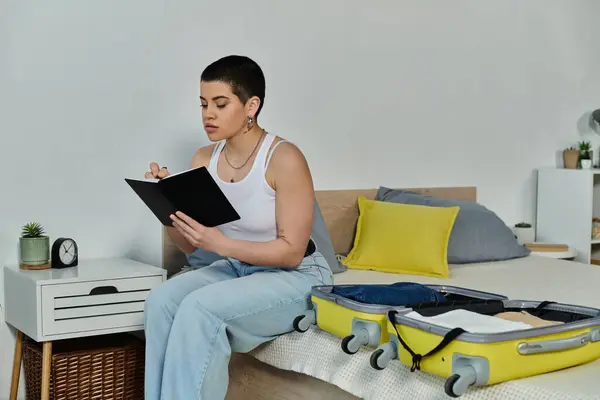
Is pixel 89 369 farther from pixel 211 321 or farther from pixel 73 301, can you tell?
pixel 211 321

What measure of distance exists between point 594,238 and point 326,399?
2.33 m

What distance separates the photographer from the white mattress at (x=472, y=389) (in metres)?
1.59

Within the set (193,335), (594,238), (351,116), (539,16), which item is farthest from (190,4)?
(594,238)

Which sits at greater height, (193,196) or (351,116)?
(351,116)

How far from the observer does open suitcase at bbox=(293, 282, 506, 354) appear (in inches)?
74.4

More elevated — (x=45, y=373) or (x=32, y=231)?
(x=32, y=231)

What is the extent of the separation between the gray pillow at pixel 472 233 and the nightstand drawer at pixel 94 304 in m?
1.21

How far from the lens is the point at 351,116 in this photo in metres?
3.39

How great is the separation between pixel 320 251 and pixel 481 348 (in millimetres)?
1316

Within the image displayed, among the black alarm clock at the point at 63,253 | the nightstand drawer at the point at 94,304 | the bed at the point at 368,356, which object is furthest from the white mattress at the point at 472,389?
the black alarm clock at the point at 63,253

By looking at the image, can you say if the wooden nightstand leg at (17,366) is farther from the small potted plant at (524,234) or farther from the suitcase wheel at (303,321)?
the small potted plant at (524,234)

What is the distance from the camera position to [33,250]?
8.44 ft

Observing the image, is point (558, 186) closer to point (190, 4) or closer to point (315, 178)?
point (315, 178)

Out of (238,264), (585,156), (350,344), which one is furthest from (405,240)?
(585,156)
